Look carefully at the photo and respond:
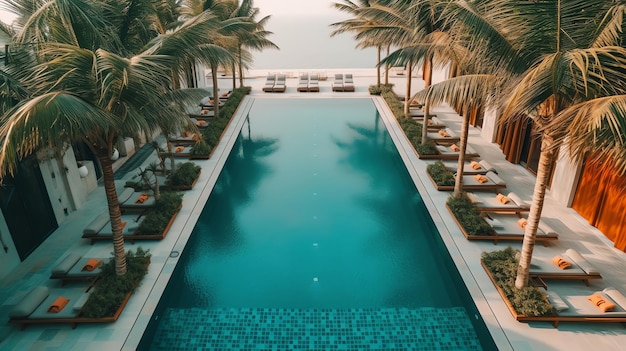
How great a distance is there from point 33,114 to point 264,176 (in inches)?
385

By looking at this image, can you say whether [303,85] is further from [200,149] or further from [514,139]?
[514,139]

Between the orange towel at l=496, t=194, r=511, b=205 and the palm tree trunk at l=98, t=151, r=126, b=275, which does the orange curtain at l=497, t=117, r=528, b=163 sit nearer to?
the orange towel at l=496, t=194, r=511, b=205

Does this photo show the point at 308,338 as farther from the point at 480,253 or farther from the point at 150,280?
the point at 480,253

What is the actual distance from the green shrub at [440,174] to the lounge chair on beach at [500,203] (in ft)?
3.59

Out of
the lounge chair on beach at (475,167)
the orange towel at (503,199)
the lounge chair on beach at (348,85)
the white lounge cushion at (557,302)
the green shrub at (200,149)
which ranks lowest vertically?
the white lounge cushion at (557,302)

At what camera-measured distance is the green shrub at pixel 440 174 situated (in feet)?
41.5

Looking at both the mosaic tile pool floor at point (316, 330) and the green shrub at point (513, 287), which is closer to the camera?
the mosaic tile pool floor at point (316, 330)

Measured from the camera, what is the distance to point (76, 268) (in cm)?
862

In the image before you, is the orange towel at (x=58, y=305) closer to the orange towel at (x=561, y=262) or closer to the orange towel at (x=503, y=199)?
the orange towel at (x=561, y=262)

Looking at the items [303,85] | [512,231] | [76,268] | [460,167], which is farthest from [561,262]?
[303,85]

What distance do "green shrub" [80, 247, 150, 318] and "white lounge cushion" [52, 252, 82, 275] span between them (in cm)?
64

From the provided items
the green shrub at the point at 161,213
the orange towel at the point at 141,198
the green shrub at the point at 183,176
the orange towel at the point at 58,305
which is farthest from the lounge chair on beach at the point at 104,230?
the green shrub at the point at 183,176

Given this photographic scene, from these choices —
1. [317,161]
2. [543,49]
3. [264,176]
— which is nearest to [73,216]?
[264,176]

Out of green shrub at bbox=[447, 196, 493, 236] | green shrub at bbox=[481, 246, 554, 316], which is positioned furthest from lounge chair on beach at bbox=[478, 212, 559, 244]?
green shrub at bbox=[481, 246, 554, 316]
